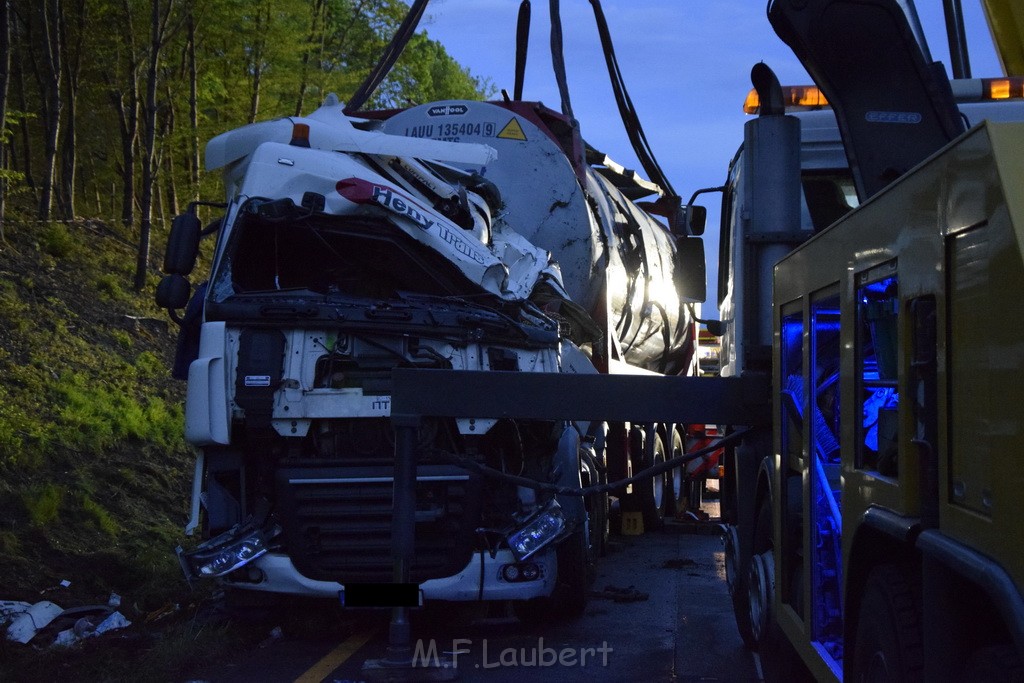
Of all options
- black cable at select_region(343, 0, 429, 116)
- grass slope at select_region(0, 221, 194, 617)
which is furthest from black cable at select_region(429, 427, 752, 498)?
black cable at select_region(343, 0, 429, 116)

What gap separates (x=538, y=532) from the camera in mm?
6898

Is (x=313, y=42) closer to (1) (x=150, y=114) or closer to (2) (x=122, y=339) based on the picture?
(1) (x=150, y=114)

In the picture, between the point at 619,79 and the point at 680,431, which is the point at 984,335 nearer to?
the point at 619,79

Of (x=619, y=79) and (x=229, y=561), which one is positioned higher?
(x=619, y=79)

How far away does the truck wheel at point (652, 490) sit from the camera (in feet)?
39.0

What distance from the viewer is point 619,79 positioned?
12.9m

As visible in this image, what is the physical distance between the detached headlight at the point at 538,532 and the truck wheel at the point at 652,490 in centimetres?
476

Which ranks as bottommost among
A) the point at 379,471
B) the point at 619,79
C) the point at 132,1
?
the point at 379,471

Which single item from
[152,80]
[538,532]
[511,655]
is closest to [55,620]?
[511,655]

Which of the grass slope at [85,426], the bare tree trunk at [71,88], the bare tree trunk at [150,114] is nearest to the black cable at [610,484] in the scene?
the grass slope at [85,426]

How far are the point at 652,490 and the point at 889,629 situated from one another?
29.9 ft

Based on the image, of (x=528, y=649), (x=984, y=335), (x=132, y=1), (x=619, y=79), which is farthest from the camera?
(x=132, y=1)

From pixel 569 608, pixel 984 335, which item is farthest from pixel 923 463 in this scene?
pixel 569 608

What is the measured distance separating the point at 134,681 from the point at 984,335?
15.3ft
